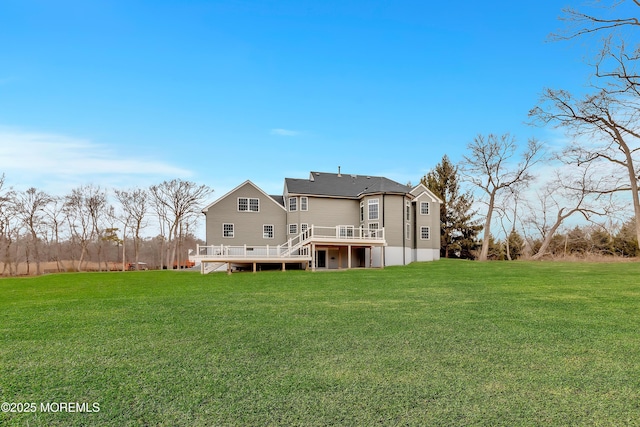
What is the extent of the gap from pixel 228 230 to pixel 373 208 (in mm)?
10338

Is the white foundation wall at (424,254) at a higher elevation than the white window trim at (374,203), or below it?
below

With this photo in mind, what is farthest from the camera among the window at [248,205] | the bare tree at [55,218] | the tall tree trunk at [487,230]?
the bare tree at [55,218]

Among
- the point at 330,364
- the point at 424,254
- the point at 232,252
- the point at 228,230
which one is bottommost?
the point at 424,254

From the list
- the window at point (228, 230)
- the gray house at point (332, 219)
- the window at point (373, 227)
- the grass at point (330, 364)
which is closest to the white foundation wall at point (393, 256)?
the gray house at point (332, 219)

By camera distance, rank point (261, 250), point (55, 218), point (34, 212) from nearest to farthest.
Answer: point (261, 250) → point (34, 212) → point (55, 218)

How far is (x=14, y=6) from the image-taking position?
39.0 ft

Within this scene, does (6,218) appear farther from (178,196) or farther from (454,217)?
(454,217)

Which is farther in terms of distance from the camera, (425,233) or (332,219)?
(425,233)

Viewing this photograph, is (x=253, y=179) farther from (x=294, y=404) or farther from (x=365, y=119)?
(x=294, y=404)

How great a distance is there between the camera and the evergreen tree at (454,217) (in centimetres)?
3528

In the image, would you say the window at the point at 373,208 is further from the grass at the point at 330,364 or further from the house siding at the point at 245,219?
the grass at the point at 330,364

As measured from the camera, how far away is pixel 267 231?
26.3 m

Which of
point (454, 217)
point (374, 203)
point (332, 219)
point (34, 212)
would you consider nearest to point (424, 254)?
point (374, 203)

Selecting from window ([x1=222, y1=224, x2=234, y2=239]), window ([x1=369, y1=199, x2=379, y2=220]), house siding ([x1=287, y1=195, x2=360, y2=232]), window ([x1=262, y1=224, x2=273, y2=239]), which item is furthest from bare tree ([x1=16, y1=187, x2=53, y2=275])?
window ([x1=369, y1=199, x2=379, y2=220])
